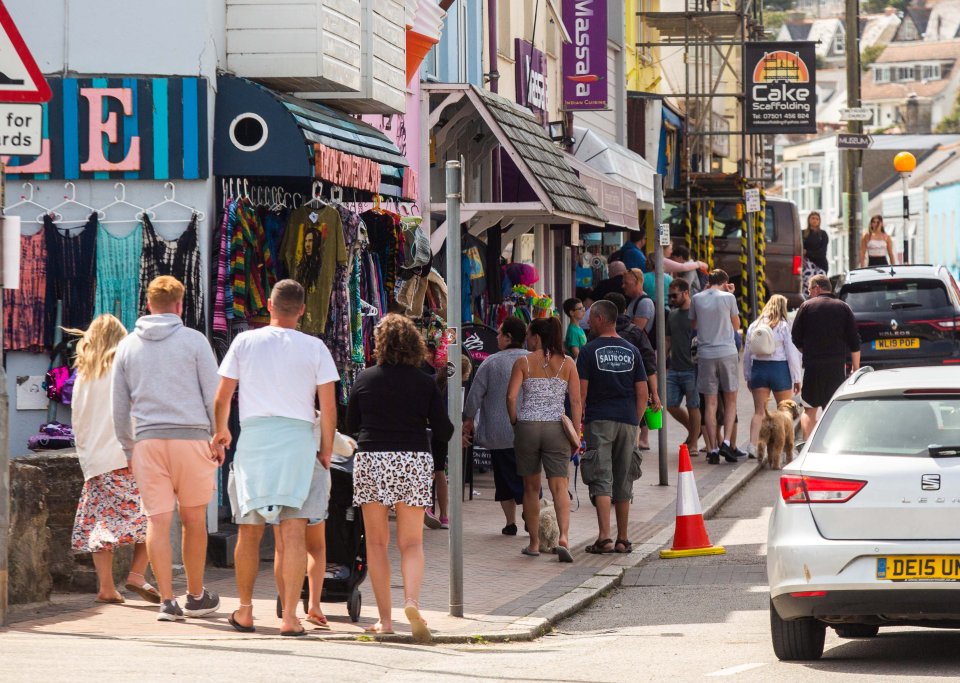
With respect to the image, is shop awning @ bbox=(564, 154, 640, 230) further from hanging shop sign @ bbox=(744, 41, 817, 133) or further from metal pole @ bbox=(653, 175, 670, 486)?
hanging shop sign @ bbox=(744, 41, 817, 133)

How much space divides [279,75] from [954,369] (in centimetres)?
554

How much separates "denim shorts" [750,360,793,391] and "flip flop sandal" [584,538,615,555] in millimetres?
6035

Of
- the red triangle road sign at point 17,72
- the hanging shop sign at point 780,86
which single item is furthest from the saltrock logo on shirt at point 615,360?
the hanging shop sign at point 780,86

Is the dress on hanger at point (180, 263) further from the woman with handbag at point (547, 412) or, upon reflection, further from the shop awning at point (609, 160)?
the shop awning at point (609, 160)

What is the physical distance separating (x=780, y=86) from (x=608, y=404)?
74.5ft

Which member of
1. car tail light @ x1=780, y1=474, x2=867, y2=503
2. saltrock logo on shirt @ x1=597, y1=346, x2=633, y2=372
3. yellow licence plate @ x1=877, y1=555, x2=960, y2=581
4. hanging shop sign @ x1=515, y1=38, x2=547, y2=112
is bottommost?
yellow licence plate @ x1=877, y1=555, x2=960, y2=581

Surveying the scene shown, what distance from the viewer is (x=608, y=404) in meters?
13.3

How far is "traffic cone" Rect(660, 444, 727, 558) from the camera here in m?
13.5

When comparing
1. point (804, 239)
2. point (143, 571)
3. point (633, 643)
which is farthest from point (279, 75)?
point (804, 239)

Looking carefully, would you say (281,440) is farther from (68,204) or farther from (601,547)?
(601,547)

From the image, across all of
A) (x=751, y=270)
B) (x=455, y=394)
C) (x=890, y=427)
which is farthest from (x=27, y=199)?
(x=751, y=270)

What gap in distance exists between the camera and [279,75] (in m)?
12.9

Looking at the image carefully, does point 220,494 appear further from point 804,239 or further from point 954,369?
point 804,239

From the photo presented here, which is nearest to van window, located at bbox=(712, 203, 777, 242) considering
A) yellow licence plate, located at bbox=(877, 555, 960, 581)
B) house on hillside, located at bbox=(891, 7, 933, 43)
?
yellow licence plate, located at bbox=(877, 555, 960, 581)
